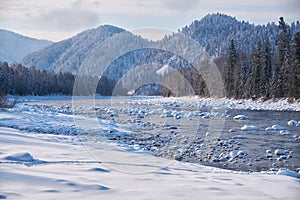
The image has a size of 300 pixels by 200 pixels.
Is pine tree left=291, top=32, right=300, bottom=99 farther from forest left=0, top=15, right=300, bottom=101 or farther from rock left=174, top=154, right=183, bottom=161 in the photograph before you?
rock left=174, top=154, right=183, bottom=161

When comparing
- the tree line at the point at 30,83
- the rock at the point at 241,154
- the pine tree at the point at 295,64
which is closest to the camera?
the rock at the point at 241,154

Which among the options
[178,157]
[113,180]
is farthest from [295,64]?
[113,180]

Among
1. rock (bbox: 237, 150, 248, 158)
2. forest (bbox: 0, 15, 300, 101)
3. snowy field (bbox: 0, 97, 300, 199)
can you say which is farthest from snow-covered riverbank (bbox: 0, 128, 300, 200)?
forest (bbox: 0, 15, 300, 101)

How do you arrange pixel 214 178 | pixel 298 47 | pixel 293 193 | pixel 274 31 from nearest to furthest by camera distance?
pixel 293 193 → pixel 214 178 → pixel 298 47 → pixel 274 31

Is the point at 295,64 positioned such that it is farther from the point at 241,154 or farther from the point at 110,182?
the point at 110,182

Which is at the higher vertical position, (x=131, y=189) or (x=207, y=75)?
(x=207, y=75)

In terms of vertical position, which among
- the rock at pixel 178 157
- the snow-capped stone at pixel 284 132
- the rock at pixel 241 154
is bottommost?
the rock at pixel 178 157

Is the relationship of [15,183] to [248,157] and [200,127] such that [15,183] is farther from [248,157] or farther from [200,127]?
[200,127]

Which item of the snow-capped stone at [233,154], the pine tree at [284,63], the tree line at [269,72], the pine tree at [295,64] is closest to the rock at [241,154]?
the snow-capped stone at [233,154]

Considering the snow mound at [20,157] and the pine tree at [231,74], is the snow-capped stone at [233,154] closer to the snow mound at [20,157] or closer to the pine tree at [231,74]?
the snow mound at [20,157]

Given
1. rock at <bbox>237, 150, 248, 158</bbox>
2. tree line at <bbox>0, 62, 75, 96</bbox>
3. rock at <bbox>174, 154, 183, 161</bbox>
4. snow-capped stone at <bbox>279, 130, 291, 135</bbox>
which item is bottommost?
rock at <bbox>174, 154, 183, 161</bbox>

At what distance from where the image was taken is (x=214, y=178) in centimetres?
739

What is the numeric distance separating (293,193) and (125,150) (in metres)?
5.98

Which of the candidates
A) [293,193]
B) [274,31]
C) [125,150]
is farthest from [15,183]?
[274,31]
